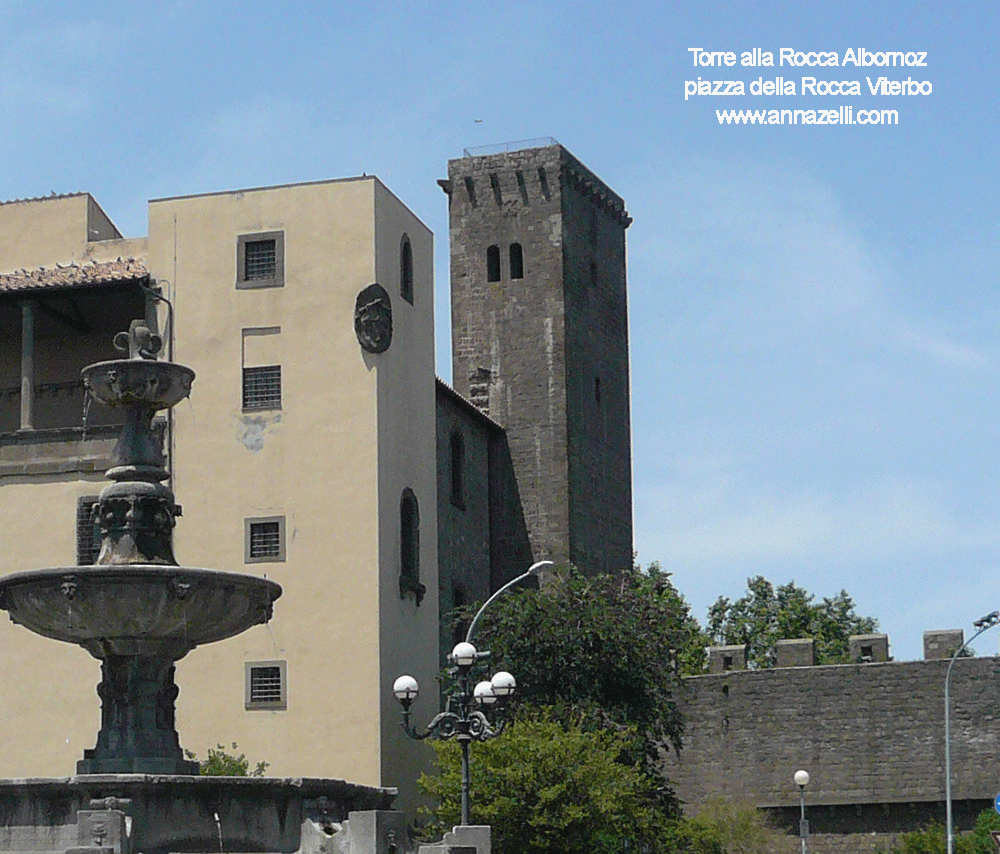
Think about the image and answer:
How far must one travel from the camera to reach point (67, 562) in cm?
3806

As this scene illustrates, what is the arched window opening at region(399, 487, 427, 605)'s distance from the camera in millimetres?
37750

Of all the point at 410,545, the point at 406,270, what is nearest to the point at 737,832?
the point at 410,545

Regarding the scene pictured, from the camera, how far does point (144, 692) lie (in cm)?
1867

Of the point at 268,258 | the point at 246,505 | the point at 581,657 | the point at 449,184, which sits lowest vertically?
the point at 581,657

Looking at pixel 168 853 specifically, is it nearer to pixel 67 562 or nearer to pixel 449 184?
pixel 67 562

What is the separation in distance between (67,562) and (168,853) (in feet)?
72.8

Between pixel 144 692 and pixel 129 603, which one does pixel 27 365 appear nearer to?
pixel 144 692

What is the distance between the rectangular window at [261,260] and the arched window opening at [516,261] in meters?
14.5

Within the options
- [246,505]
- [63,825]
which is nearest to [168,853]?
[63,825]

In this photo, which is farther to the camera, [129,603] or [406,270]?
[406,270]

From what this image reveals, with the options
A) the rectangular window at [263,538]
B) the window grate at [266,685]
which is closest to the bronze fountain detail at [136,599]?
the window grate at [266,685]

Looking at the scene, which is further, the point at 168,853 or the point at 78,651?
the point at 78,651

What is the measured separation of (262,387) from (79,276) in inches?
170

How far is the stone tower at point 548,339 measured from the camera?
49.8 metres
